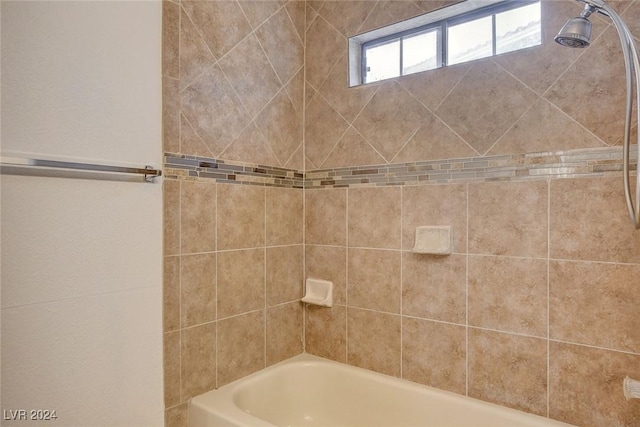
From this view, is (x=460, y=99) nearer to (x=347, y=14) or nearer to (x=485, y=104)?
(x=485, y=104)

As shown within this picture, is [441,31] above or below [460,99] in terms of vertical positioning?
above

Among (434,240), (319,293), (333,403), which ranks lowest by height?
(333,403)

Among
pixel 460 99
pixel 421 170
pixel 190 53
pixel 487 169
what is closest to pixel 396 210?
pixel 421 170

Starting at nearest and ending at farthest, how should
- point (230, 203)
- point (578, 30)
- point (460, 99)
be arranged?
point (578, 30)
point (460, 99)
point (230, 203)

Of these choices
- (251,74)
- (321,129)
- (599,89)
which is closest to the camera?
(599,89)

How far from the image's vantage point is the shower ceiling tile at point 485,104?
1.55 metres

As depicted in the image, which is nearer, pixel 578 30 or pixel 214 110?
pixel 578 30

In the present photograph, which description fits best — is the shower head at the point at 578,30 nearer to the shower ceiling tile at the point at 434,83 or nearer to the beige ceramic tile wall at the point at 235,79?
the shower ceiling tile at the point at 434,83

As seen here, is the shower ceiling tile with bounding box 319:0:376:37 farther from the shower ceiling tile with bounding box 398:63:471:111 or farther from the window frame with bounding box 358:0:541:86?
the shower ceiling tile with bounding box 398:63:471:111

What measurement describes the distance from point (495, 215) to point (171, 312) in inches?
54.1

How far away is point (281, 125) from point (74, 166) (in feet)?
3.88

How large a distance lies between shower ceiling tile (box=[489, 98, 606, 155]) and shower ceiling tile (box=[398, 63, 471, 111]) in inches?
13.0

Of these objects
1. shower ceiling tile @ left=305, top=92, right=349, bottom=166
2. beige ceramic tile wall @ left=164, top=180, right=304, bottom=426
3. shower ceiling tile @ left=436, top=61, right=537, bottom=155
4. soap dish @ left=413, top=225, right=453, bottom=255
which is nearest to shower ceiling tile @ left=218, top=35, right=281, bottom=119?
shower ceiling tile @ left=305, top=92, right=349, bottom=166

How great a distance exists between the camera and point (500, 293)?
1.57 meters
